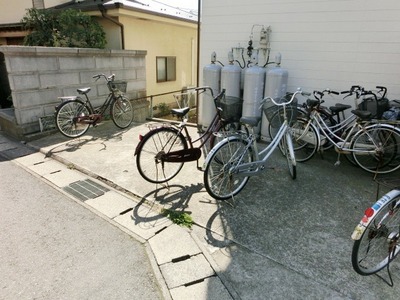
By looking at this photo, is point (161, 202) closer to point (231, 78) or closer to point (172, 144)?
point (172, 144)

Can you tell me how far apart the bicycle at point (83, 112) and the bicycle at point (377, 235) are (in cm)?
537

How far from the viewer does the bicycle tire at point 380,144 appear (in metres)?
4.05

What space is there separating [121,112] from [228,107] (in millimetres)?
3418

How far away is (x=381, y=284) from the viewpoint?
7.69 ft

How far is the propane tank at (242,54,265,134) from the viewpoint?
5281 mm

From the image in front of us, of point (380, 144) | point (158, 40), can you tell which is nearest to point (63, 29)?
point (158, 40)

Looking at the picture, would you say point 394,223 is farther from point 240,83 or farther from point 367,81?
point 240,83

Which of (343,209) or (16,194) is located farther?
(16,194)

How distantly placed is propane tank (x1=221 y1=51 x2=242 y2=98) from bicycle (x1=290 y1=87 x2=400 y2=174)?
4.84 ft

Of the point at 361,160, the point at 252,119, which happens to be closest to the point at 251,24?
the point at 252,119

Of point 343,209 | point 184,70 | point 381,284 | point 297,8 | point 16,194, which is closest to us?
point 381,284

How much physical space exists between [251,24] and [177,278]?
5.10 meters

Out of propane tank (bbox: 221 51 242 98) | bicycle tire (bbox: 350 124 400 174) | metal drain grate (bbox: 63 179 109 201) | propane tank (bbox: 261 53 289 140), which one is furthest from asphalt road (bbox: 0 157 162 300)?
propane tank (bbox: 261 53 289 140)

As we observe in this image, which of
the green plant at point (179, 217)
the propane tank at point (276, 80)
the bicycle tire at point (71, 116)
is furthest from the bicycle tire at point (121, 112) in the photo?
the green plant at point (179, 217)
